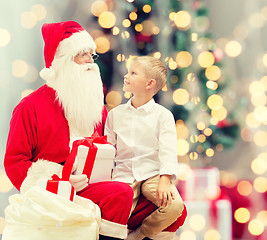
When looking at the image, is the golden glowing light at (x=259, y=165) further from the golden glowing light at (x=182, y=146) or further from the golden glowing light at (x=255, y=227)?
the golden glowing light at (x=182, y=146)

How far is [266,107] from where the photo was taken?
7.63ft

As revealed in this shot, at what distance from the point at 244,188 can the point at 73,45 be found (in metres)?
1.50

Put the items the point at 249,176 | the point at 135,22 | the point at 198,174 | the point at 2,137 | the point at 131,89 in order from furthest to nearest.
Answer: the point at 249,176
the point at 198,174
the point at 135,22
the point at 2,137
the point at 131,89

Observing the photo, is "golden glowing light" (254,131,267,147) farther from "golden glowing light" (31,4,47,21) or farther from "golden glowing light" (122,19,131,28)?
"golden glowing light" (31,4,47,21)

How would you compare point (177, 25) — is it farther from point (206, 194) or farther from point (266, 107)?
point (206, 194)

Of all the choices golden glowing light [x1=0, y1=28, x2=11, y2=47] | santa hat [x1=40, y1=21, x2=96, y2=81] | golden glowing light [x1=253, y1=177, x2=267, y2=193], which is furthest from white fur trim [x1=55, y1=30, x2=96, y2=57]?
golden glowing light [x1=253, y1=177, x2=267, y2=193]

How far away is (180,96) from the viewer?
2109 millimetres

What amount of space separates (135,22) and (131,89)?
0.66m

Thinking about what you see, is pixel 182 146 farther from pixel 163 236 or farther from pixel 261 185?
pixel 163 236

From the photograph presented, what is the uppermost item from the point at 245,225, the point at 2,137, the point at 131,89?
the point at 131,89

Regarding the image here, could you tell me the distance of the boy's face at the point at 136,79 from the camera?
153 centimetres

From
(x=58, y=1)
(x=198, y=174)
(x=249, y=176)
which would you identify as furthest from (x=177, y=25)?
(x=249, y=176)

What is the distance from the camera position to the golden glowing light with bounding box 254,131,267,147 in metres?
2.34

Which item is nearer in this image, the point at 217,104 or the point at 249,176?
the point at 217,104
